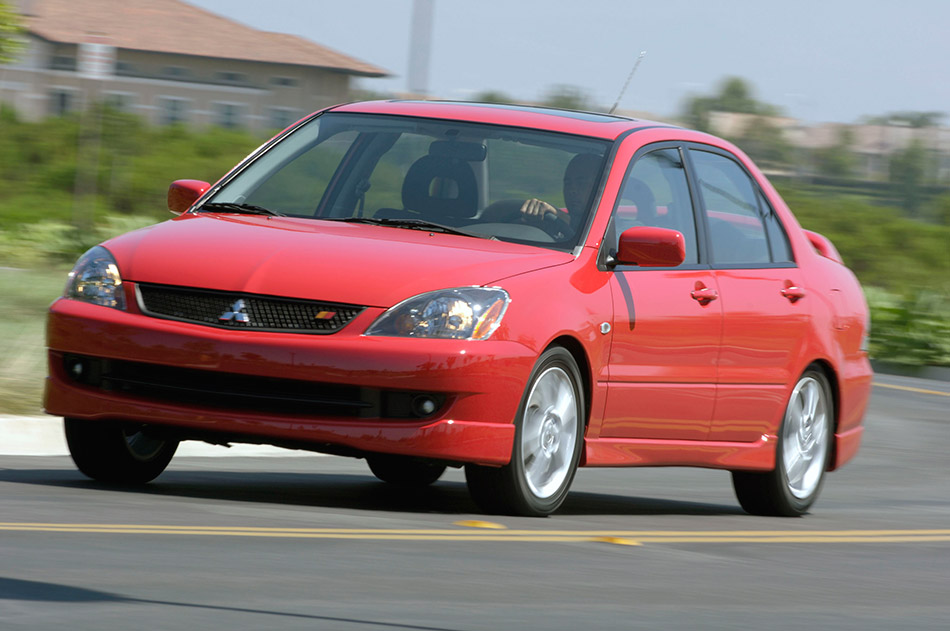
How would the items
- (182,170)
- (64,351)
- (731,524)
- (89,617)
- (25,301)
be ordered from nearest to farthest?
(89,617) < (64,351) < (731,524) < (25,301) < (182,170)

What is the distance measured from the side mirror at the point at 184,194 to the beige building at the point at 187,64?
7159 centimetres

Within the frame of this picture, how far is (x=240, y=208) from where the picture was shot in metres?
7.53

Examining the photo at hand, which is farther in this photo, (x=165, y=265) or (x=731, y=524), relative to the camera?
(x=731, y=524)

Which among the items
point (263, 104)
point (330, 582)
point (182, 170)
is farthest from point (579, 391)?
point (263, 104)

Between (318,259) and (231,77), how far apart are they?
81.7m

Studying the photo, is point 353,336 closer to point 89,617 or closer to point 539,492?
point 539,492

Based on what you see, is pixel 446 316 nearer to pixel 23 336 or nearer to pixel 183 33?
pixel 23 336

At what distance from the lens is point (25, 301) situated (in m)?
15.8

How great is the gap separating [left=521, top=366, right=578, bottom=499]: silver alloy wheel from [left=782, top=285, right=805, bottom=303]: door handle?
1.81 meters

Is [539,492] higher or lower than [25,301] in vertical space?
higher

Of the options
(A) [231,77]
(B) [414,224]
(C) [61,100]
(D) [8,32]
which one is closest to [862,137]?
(C) [61,100]

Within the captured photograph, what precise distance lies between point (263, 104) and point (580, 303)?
271 feet

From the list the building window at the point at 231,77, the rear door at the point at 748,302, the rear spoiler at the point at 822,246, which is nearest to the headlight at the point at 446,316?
the rear door at the point at 748,302

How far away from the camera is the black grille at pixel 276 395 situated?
21.1 feet
